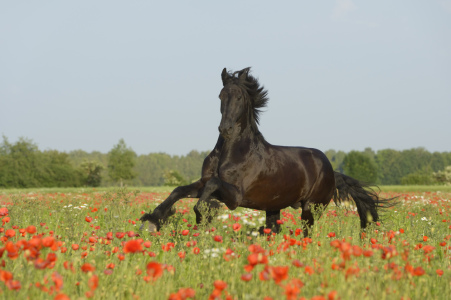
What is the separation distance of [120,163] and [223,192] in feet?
251

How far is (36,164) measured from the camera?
76375 mm

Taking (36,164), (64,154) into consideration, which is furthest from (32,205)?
(64,154)

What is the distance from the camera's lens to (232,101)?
6.27 metres

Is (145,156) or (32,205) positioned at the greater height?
(145,156)

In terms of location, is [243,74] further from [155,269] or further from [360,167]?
[360,167]

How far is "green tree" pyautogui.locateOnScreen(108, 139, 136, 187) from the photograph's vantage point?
260 ft

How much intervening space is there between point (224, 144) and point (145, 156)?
18065cm

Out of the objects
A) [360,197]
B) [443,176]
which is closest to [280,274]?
[360,197]

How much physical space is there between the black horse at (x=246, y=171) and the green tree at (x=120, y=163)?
74643 mm

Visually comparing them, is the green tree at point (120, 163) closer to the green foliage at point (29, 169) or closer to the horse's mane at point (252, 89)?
the green foliage at point (29, 169)

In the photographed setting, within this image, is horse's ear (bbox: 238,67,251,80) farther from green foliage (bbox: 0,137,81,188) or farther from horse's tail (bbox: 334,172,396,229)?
green foliage (bbox: 0,137,81,188)

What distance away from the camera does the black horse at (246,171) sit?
605 centimetres

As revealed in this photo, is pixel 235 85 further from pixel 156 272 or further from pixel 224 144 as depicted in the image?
pixel 156 272

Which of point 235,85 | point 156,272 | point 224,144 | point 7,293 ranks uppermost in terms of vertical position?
point 235,85
